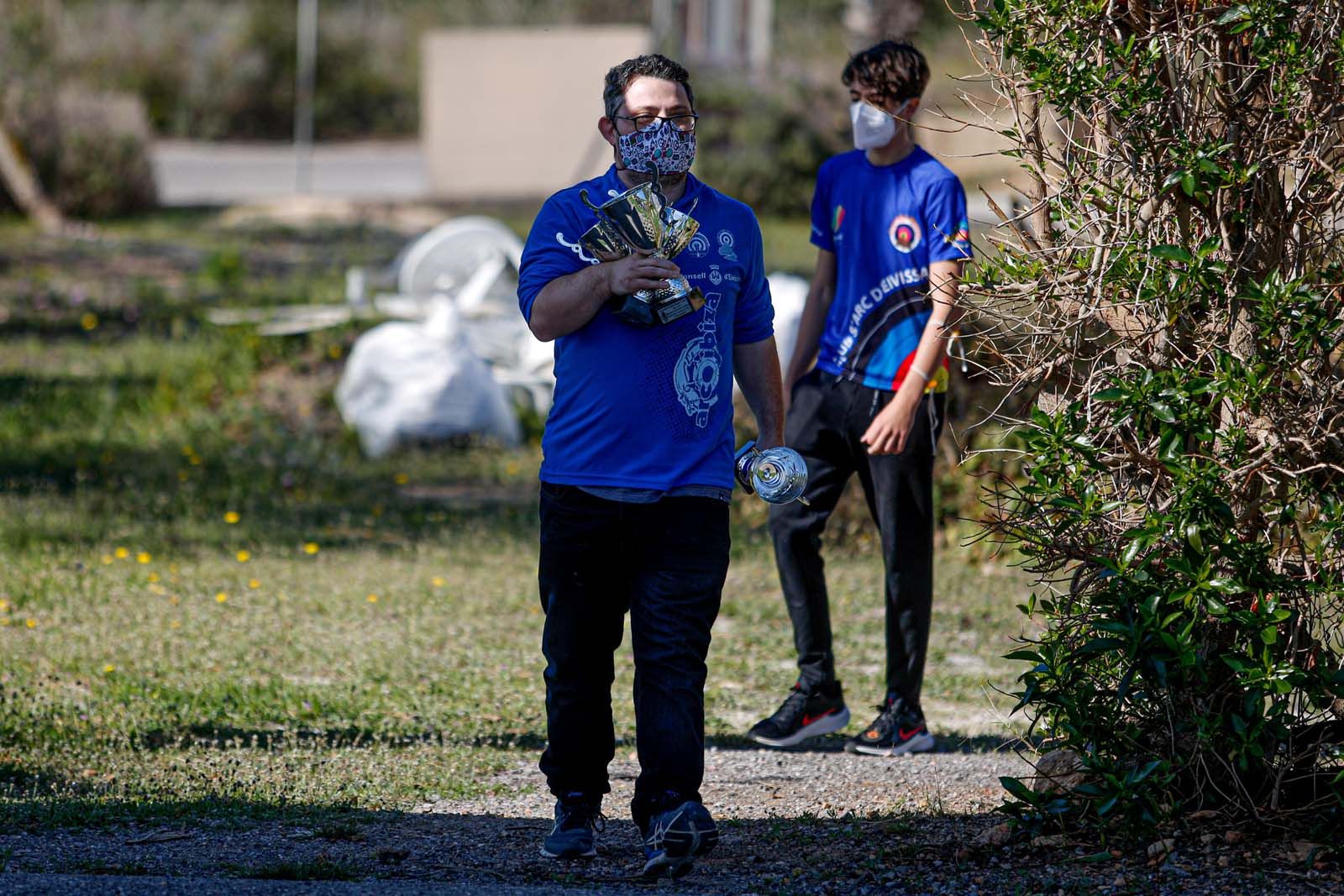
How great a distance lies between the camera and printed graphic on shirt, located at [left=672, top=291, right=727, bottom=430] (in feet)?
12.4

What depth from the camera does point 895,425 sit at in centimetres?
487

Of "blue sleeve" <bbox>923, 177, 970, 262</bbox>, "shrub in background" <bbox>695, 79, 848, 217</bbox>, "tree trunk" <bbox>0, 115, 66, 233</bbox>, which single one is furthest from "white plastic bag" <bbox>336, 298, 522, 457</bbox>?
"shrub in background" <bbox>695, 79, 848, 217</bbox>

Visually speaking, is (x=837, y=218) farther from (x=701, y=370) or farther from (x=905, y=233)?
(x=701, y=370)

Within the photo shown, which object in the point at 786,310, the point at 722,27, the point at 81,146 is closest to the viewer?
the point at 786,310

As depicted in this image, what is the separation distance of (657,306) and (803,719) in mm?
1989

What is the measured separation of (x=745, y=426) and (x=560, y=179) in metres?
12.9

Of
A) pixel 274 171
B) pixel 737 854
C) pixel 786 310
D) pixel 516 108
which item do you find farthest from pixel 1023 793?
pixel 274 171

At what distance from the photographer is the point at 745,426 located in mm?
8625

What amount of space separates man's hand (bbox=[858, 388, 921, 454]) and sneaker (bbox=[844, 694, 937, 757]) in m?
0.82

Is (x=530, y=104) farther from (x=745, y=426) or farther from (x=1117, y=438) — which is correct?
(x=1117, y=438)

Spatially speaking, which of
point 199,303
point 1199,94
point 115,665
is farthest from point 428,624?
point 199,303

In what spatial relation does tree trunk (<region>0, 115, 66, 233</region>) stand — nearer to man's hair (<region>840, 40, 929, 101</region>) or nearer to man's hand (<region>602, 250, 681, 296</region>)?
man's hair (<region>840, 40, 929, 101</region>)

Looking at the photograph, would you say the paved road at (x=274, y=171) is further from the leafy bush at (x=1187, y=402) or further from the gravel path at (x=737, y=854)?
the leafy bush at (x=1187, y=402)

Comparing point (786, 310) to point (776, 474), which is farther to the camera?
point (786, 310)
